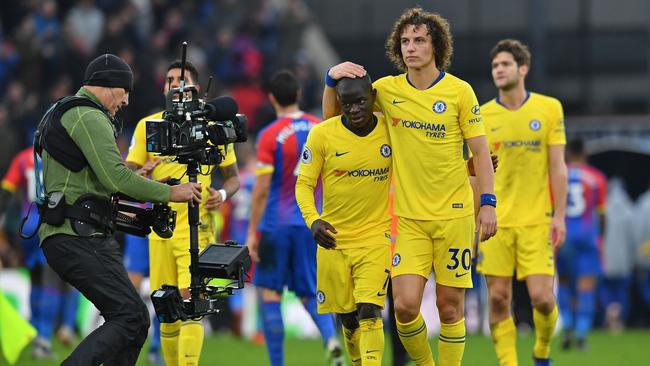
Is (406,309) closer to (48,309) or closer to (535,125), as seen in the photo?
(535,125)

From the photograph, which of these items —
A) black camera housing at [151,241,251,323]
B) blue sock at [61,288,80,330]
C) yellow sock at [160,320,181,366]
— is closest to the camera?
black camera housing at [151,241,251,323]

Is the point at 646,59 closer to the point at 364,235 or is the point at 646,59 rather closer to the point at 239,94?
the point at 239,94

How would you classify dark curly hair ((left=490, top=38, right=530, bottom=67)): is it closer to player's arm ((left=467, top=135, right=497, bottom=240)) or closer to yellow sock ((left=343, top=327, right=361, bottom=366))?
player's arm ((left=467, top=135, right=497, bottom=240))

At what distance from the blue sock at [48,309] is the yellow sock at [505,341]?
18.7ft

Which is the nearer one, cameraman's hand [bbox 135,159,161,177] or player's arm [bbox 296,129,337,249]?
player's arm [bbox 296,129,337,249]

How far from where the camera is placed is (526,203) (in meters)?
11.2

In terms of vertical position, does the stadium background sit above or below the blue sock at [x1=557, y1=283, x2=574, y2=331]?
above

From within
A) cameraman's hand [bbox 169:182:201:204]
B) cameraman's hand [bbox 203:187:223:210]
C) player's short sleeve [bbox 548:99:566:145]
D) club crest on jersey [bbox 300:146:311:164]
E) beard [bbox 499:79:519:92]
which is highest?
beard [bbox 499:79:519:92]

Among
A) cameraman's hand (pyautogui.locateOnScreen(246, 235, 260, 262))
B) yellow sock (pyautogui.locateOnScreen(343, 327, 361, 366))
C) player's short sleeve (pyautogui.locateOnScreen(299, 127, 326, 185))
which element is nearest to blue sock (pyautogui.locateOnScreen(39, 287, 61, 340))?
cameraman's hand (pyautogui.locateOnScreen(246, 235, 260, 262))

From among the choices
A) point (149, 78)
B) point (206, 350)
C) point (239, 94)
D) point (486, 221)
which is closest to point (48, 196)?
point (486, 221)

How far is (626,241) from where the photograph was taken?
62.1ft

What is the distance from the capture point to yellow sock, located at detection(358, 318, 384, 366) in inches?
369

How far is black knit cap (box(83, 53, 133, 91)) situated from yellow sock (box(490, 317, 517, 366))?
365 cm

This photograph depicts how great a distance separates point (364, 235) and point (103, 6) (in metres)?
12.9
